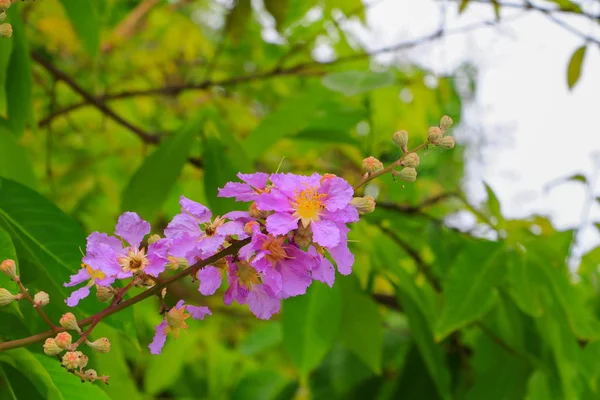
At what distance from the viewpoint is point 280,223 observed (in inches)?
16.9

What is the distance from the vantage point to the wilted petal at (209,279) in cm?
46

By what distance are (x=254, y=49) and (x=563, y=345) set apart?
4.00ft

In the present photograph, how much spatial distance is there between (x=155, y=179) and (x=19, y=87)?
8.5 inches

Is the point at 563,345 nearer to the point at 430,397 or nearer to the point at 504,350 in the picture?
the point at 504,350

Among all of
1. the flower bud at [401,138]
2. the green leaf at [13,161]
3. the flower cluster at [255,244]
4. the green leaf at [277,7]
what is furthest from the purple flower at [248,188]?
the green leaf at [277,7]

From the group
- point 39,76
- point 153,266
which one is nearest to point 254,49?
point 39,76

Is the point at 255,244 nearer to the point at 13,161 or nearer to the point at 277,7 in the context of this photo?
the point at 13,161

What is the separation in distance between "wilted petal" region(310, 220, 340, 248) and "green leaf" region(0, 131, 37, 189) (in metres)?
0.46

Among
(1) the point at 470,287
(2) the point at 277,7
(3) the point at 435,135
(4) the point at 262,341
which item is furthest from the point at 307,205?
(4) the point at 262,341

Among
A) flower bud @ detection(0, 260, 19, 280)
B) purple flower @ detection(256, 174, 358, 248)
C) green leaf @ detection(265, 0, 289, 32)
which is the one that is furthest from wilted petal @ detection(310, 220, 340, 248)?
green leaf @ detection(265, 0, 289, 32)

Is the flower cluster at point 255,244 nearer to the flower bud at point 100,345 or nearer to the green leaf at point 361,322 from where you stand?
the flower bud at point 100,345

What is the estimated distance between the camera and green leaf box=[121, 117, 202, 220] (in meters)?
0.88

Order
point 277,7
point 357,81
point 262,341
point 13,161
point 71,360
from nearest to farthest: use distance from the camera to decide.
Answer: point 71,360
point 13,161
point 357,81
point 277,7
point 262,341

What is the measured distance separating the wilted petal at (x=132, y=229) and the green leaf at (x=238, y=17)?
825 mm
